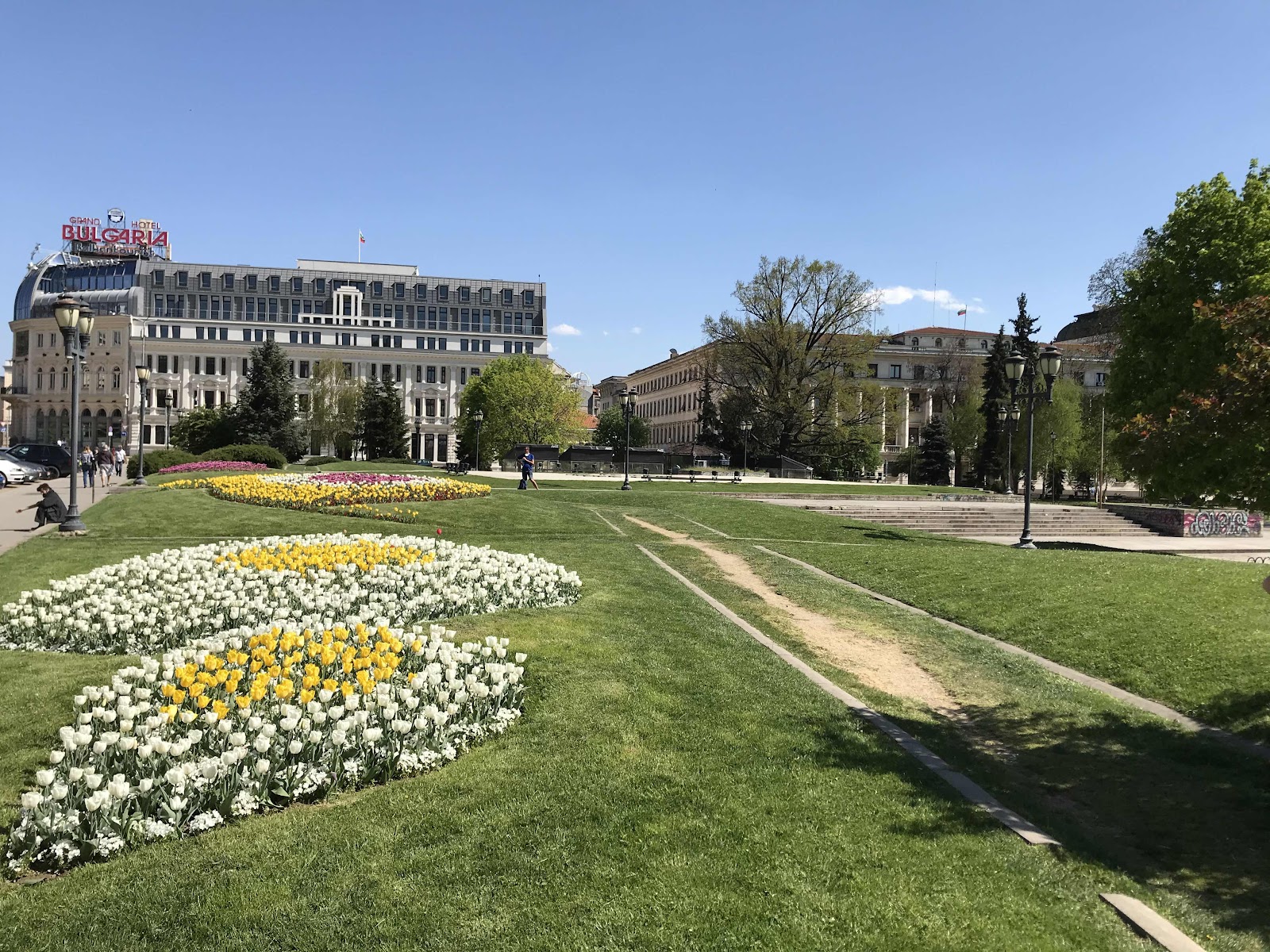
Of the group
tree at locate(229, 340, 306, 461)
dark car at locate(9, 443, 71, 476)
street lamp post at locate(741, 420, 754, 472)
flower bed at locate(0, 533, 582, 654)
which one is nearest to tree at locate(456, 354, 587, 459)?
street lamp post at locate(741, 420, 754, 472)

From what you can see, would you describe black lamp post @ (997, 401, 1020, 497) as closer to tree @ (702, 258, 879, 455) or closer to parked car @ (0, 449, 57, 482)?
tree @ (702, 258, 879, 455)

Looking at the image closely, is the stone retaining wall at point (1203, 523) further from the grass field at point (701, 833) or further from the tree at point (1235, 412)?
the tree at point (1235, 412)

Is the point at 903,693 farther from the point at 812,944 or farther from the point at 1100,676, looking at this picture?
the point at 812,944

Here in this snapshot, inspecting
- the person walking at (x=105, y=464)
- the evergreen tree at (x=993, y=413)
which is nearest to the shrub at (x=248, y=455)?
the person walking at (x=105, y=464)

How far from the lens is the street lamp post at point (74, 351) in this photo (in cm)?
1766

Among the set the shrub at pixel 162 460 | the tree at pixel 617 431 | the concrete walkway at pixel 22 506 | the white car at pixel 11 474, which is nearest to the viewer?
the concrete walkway at pixel 22 506

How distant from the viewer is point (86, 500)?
2697 cm

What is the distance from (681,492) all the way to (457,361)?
72.5 metres

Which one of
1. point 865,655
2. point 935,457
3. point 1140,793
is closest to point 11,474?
point 865,655

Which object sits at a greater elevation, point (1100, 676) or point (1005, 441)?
point (1005, 441)

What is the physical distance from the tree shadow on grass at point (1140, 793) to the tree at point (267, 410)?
56.0m

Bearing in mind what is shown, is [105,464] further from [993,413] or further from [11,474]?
[993,413]

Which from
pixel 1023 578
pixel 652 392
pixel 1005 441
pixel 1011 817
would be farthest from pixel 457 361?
pixel 1011 817

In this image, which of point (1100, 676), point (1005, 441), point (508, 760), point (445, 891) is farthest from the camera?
point (1005, 441)
